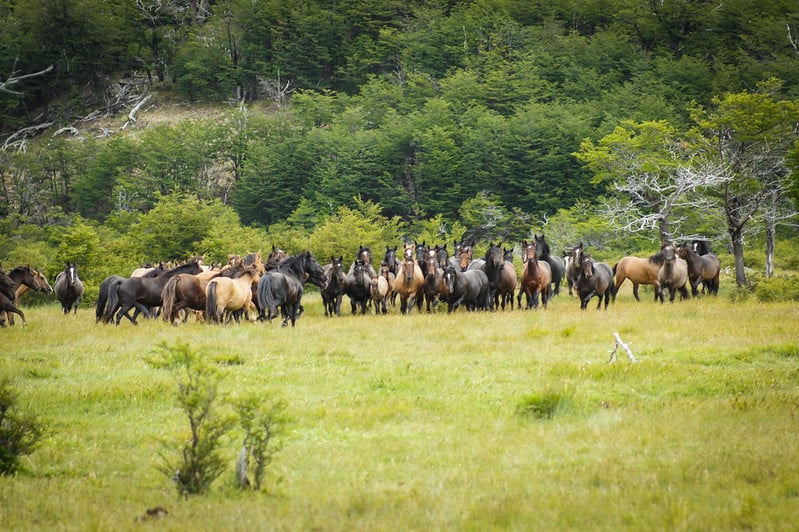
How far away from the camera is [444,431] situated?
9.55 metres

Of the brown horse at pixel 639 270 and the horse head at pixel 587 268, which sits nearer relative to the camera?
the horse head at pixel 587 268

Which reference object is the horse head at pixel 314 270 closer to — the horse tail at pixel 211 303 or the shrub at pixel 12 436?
the horse tail at pixel 211 303

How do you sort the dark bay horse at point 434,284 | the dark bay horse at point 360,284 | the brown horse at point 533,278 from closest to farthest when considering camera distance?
the brown horse at point 533,278, the dark bay horse at point 434,284, the dark bay horse at point 360,284

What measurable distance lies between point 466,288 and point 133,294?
Answer: 10.5 m

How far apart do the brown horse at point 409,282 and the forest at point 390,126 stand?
10949mm

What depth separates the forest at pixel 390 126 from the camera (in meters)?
37.5

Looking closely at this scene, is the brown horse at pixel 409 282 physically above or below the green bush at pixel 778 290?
above

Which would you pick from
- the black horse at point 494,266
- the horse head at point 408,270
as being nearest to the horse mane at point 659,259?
the black horse at point 494,266

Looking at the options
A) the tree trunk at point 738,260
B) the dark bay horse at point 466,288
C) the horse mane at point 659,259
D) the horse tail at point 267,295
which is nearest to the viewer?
the horse tail at point 267,295

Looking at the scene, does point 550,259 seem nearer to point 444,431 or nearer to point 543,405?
point 543,405

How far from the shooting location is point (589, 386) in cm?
1210

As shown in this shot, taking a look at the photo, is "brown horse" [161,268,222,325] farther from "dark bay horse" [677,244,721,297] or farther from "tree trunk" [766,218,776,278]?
"tree trunk" [766,218,776,278]

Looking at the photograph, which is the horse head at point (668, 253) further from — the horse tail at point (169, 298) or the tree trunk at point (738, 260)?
the horse tail at point (169, 298)

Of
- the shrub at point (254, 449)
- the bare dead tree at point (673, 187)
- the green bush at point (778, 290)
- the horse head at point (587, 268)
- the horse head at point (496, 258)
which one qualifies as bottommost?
the green bush at point (778, 290)
